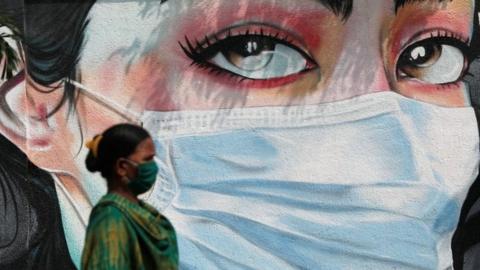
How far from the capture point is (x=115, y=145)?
3.18 m

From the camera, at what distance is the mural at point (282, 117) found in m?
5.92

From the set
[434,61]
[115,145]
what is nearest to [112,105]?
[434,61]

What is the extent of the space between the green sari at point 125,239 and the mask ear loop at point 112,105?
112 inches

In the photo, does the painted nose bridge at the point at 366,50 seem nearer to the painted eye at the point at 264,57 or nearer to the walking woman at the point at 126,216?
the painted eye at the point at 264,57

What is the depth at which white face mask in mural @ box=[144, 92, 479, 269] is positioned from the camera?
19.4 ft

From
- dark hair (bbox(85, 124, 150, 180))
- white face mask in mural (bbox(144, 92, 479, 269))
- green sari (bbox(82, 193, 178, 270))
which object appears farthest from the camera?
white face mask in mural (bbox(144, 92, 479, 269))

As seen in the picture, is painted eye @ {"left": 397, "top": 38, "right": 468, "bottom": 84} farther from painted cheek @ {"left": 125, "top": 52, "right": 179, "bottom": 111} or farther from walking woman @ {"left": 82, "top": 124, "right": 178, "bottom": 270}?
walking woman @ {"left": 82, "top": 124, "right": 178, "bottom": 270}

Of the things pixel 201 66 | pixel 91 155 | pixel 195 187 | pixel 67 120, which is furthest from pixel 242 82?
pixel 91 155

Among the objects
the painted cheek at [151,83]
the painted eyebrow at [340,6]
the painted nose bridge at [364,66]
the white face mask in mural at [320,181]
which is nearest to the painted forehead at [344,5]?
the painted eyebrow at [340,6]

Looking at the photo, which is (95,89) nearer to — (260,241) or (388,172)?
(260,241)

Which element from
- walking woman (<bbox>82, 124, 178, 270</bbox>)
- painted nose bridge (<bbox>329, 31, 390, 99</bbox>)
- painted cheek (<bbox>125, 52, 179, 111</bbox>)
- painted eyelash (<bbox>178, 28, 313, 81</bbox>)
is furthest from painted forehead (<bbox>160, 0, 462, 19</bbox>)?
walking woman (<bbox>82, 124, 178, 270</bbox>)

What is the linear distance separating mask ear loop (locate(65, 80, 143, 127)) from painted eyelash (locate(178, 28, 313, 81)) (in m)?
0.48

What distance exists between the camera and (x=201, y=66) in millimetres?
6020

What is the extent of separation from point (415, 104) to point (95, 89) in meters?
1.95
